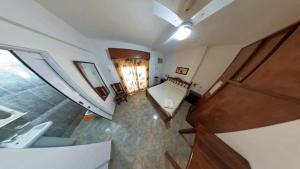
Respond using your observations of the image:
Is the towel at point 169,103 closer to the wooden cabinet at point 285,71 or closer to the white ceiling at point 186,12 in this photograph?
the wooden cabinet at point 285,71

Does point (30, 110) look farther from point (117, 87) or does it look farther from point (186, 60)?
point (186, 60)

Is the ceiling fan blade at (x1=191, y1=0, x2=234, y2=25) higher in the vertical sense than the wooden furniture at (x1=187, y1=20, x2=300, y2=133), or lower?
higher

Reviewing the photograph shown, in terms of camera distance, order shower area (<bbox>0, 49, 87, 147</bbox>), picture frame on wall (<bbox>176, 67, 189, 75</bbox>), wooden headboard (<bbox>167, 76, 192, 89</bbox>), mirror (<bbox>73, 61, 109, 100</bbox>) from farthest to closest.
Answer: picture frame on wall (<bbox>176, 67, 189, 75</bbox>) < wooden headboard (<bbox>167, 76, 192, 89</bbox>) < mirror (<bbox>73, 61, 109, 100</bbox>) < shower area (<bbox>0, 49, 87, 147</bbox>)

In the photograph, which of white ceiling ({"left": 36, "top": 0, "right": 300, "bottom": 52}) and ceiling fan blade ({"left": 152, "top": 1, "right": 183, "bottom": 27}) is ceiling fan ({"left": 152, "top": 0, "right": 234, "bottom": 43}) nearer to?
ceiling fan blade ({"left": 152, "top": 1, "right": 183, "bottom": 27})

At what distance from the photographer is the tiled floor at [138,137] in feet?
5.11

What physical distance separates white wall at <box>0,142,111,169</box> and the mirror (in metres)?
1.34

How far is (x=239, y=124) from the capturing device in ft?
2.96

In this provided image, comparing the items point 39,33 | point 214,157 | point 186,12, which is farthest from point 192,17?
point 39,33

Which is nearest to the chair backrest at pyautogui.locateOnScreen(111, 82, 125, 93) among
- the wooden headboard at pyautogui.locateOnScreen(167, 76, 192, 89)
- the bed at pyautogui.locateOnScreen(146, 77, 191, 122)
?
the bed at pyautogui.locateOnScreen(146, 77, 191, 122)

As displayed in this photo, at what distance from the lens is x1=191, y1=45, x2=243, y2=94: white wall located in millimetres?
1960

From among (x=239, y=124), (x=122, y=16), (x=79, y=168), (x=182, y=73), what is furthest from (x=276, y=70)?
(x=182, y=73)

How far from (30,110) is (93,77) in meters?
1.40

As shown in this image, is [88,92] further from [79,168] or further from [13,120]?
[79,168]

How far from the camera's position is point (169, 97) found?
2.53 meters
